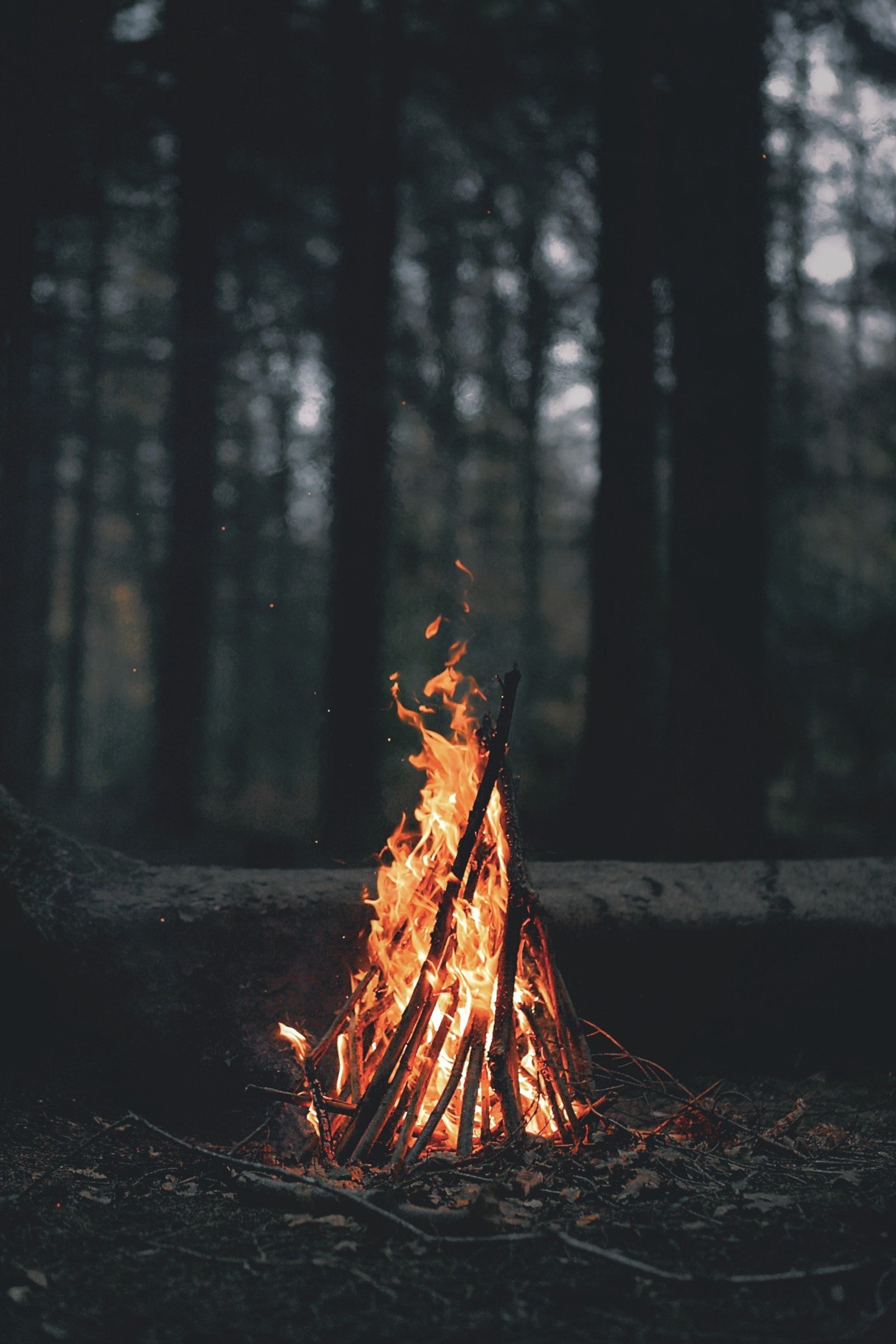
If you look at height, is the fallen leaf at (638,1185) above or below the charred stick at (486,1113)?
below

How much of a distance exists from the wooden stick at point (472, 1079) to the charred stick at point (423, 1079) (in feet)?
0.37

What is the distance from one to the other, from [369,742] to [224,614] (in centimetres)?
983

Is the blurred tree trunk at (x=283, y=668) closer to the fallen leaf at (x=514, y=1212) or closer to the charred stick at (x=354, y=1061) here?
the charred stick at (x=354, y=1061)

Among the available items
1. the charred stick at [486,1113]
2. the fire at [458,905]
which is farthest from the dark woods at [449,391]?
the charred stick at [486,1113]

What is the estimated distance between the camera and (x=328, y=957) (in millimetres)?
4082

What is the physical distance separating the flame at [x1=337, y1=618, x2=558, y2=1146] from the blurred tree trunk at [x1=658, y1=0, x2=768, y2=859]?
2941 millimetres

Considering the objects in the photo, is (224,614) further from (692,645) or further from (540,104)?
(692,645)

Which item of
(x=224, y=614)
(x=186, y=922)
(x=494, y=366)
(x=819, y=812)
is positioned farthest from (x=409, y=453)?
(x=186, y=922)

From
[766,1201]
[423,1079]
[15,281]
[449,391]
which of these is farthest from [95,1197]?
[449,391]

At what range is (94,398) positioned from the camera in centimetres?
1533

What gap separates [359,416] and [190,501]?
3009mm

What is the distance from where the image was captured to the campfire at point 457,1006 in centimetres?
321

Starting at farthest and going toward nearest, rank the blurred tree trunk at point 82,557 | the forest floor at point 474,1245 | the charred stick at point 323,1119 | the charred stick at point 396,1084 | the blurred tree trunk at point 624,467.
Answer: the blurred tree trunk at point 82,557, the blurred tree trunk at point 624,467, the charred stick at point 323,1119, the charred stick at point 396,1084, the forest floor at point 474,1245

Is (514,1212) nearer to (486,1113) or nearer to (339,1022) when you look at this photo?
(486,1113)
